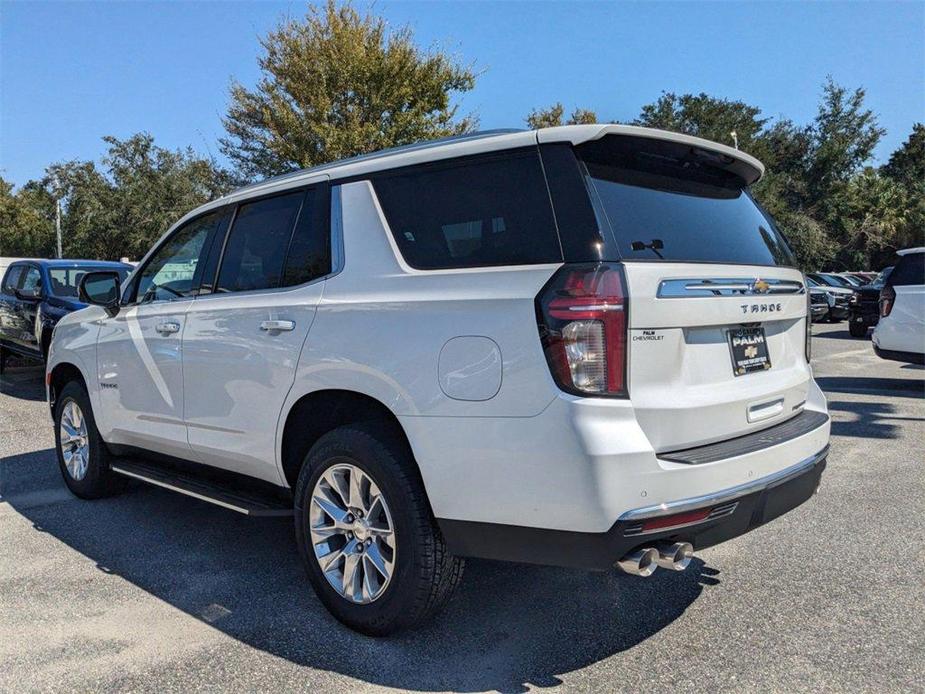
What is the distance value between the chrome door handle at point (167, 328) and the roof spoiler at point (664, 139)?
2391 mm

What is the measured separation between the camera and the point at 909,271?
29.2 feet

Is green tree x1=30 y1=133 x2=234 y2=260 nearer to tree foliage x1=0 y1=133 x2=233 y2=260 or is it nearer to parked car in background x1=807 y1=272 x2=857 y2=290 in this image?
tree foliage x1=0 y1=133 x2=233 y2=260

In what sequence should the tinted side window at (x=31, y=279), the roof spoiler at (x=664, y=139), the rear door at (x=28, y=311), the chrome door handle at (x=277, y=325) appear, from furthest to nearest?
the tinted side window at (x=31, y=279) < the rear door at (x=28, y=311) < the chrome door handle at (x=277, y=325) < the roof spoiler at (x=664, y=139)

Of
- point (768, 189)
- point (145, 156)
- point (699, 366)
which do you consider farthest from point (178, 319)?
point (768, 189)

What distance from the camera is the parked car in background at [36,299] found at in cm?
956

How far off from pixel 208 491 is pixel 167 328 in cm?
99

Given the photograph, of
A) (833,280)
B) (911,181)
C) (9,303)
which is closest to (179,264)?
(9,303)

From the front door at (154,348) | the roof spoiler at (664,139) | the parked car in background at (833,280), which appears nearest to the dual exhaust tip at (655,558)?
the roof spoiler at (664,139)

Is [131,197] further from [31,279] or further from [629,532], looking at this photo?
[629,532]

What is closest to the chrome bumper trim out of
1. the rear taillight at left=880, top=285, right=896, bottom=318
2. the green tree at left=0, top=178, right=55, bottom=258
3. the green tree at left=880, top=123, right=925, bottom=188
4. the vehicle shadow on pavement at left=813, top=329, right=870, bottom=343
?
Answer: the rear taillight at left=880, top=285, right=896, bottom=318

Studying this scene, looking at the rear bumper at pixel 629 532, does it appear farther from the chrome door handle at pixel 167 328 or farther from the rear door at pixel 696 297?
the chrome door handle at pixel 167 328

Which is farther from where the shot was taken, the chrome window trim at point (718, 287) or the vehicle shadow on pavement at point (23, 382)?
the vehicle shadow on pavement at point (23, 382)

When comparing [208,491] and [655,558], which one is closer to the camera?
[655,558]

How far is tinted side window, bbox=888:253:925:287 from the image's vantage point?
28.8 feet
